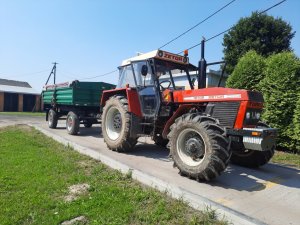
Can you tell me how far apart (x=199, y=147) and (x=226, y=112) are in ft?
2.69

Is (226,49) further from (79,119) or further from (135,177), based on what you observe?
(135,177)

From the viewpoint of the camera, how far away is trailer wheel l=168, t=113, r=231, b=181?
15.9 feet

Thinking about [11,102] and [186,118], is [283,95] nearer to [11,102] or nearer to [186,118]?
[186,118]

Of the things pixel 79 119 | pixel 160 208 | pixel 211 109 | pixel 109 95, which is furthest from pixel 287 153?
pixel 79 119

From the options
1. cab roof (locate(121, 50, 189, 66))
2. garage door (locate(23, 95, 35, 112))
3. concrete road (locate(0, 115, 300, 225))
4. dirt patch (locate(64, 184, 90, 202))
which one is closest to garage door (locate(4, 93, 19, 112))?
garage door (locate(23, 95, 35, 112))

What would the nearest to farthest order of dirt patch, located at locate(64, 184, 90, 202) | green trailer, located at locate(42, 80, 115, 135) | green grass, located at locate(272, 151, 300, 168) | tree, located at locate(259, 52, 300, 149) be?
dirt patch, located at locate(64, 184, 90, 202) → green grass, located at locate(272, 151, 300, 168) → tree, located at locate(259, 52, 300, 149) → green trailer, located at locate(42, 80, 115, 135)

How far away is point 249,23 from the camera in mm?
24766

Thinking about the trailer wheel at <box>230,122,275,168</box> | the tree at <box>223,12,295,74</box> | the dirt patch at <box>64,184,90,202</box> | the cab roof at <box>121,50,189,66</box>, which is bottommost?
the dirt patch at <box>64,184,90,202</box>

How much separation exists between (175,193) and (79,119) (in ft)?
23.2

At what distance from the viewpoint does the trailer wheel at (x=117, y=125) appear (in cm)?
721

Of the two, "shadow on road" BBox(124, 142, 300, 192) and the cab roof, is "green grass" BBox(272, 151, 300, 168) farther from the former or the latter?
the cab roof

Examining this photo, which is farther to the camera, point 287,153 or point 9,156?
point 287,153

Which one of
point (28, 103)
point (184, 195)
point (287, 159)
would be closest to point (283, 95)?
point (287, 159)

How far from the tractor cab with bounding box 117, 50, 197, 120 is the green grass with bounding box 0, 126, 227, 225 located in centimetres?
189
